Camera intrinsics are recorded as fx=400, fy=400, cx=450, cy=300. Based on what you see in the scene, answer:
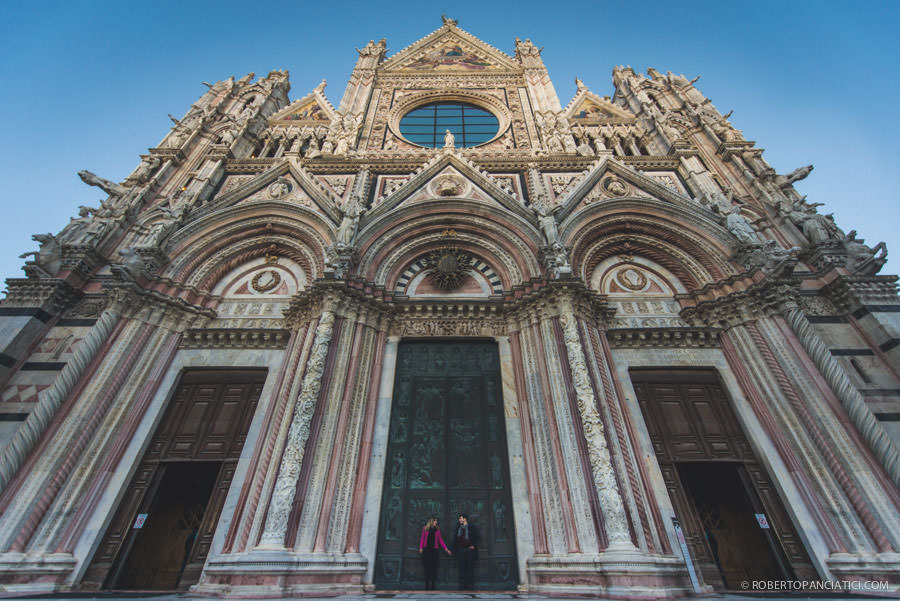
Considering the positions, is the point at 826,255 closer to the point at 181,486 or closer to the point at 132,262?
the point at 132,262

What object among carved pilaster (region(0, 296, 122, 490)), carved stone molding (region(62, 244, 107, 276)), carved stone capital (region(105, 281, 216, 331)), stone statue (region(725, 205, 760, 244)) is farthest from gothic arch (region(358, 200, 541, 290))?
carved stone molding (region(62, 244, 107, 276))

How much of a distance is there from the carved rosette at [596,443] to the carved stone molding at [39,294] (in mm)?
9818

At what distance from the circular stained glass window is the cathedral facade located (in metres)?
3.39

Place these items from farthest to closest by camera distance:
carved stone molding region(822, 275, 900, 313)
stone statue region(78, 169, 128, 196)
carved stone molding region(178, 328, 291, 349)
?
stone statue region(78, 169, 128, 196) < carved stone molding region(178, 328, 291, 349) < carved stone molding region(822, 275, 900, 313)

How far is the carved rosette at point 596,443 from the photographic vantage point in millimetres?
5445

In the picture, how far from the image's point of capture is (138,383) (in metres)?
7.47

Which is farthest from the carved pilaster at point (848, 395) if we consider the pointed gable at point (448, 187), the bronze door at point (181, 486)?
the bronze door at point (181, 486)

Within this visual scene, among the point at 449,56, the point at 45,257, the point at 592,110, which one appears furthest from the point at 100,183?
the point at 592,110

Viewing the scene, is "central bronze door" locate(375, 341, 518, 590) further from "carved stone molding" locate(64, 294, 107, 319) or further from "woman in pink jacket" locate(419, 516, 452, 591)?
"carved stone molding" locate(64, 294, 107, 319)

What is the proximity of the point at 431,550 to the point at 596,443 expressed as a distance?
9.74ft

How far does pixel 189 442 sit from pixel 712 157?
48.6 ft

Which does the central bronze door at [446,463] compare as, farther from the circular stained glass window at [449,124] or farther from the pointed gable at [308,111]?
the pointed gable at [308,111]

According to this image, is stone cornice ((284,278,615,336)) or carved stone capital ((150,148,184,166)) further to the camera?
carved stone capital ((150,148,184,166))

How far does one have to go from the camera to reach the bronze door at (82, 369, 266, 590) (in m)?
6.38
